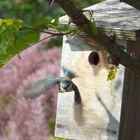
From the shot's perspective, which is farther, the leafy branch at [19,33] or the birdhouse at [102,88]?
the birdhouse at [102,88]

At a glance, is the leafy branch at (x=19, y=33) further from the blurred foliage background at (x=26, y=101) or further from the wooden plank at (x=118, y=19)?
the blurred foliage background at (x=26, y=101)

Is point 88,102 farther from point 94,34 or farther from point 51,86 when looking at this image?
point 94,34

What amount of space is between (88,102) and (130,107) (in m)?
0.22

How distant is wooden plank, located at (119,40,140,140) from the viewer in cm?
241

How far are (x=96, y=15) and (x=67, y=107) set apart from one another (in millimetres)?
400

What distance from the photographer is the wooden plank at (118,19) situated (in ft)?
7.52

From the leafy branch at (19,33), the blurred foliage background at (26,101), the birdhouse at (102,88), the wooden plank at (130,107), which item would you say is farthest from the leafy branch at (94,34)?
the blurred foliage background at (26,101)

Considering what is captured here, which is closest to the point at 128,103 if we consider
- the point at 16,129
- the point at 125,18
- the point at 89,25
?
the point at 125,18

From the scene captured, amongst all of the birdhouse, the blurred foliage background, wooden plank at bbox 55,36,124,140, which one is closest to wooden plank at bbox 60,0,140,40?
the birdhouse

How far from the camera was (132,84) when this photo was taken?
7.93 ft

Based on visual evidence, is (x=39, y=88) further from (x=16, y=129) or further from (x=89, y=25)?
(x=16, y=129)

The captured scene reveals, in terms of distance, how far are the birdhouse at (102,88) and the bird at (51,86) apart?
0.07 feet

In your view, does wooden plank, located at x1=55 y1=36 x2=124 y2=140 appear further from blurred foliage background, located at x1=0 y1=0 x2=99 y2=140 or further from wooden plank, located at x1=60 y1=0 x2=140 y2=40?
blurred foliage background, located at x1=0 y1=0 x2=99 y2=140

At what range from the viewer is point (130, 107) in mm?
2414
